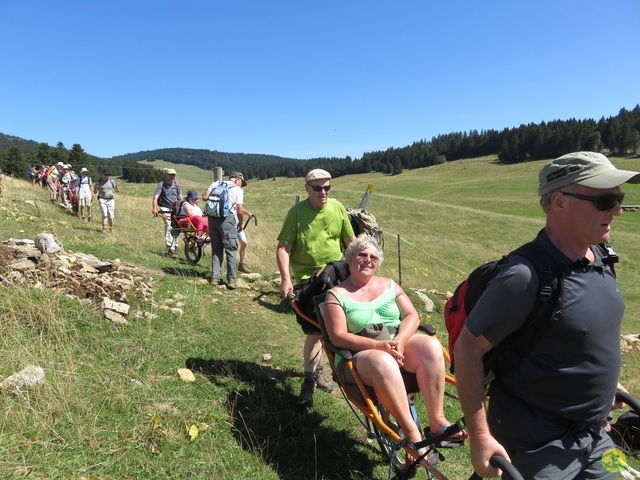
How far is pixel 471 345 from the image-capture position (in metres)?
1.71

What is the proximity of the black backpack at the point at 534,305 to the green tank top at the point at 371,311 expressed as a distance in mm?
1369

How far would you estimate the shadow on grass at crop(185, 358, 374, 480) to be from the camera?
3174 mm

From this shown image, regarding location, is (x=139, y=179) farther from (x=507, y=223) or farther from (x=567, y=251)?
(x=567, y=251)

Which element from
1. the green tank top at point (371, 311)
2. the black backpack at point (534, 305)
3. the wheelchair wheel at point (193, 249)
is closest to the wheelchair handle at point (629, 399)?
the black backpack at point (534, 305)

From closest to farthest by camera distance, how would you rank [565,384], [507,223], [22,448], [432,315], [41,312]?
1. [565,384]
2. [22,448]
3. [41,312]
4. [432,315]
5. [507,223]

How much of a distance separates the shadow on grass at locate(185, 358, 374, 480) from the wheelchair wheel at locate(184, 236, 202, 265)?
520 cm

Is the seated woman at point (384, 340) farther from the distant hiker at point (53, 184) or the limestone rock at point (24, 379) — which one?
the distant hiker at point (53, 184)

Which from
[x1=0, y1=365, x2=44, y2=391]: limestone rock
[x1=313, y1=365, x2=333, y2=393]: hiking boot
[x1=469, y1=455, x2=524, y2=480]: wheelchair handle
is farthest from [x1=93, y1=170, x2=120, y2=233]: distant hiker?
[x1=469, y1=455, x2=524, y2=480]: wheelchair handle

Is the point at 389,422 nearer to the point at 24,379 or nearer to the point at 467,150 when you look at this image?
the point at 24,379

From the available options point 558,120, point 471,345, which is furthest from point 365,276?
point 558,120

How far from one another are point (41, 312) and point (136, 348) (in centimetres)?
95

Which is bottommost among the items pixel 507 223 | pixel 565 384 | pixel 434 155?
pixel 507 223

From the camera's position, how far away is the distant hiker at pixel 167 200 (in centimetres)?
995

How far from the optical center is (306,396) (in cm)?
389
